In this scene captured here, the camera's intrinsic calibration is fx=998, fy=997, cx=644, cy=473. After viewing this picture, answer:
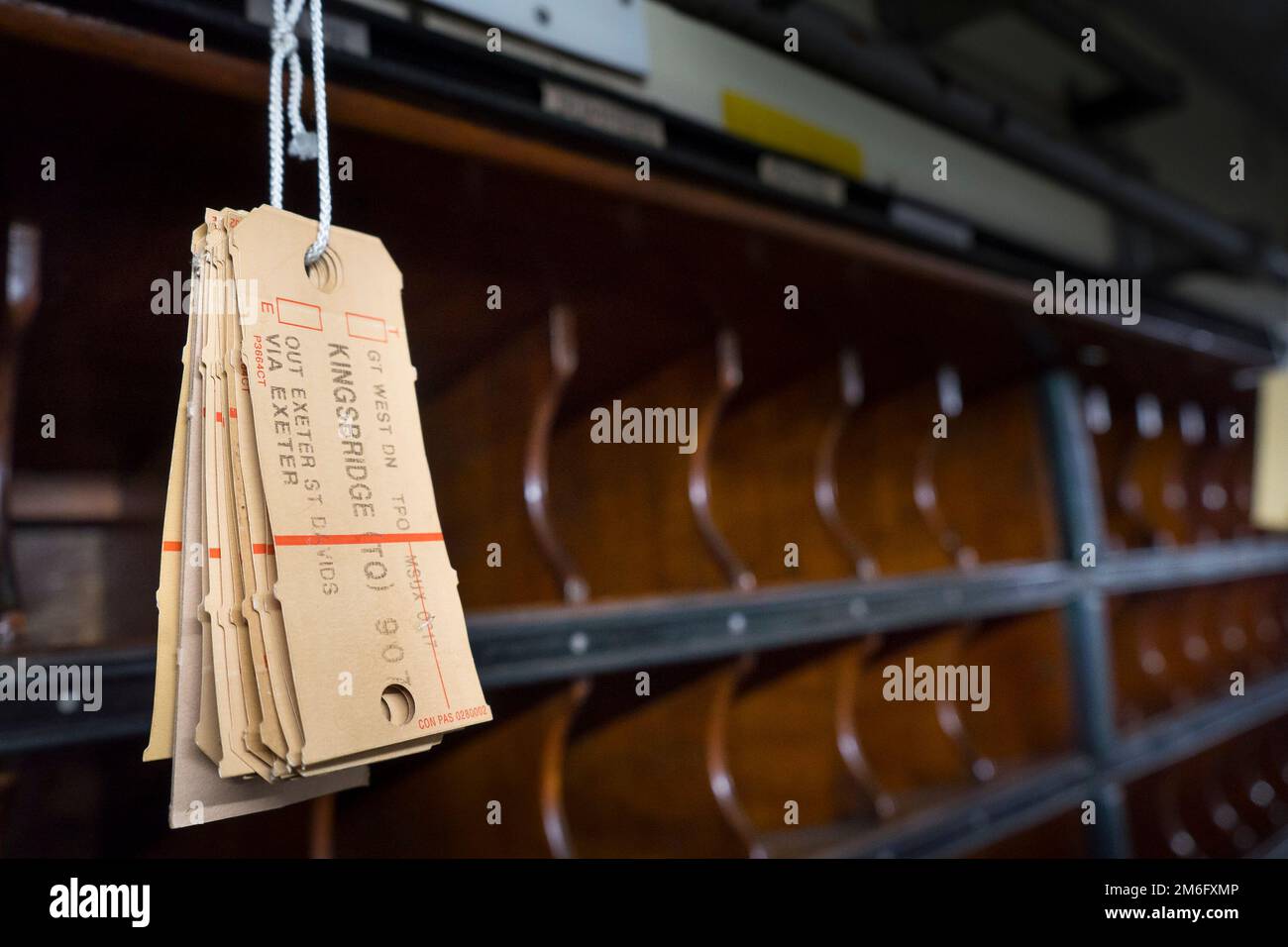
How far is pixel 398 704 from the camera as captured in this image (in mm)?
459

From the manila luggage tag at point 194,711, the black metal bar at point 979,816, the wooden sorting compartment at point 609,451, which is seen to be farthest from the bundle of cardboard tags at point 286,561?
the black metal bar at point 979,816

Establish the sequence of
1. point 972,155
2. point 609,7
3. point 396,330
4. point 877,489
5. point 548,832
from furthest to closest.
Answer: point 972,155 < point 877,489 < point 609,7 < point 548,832 < point 396,330

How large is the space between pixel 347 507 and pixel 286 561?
0.04 m

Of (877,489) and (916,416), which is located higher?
(916,416)

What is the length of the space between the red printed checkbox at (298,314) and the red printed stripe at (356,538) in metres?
0.10

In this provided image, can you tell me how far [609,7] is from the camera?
126 cm

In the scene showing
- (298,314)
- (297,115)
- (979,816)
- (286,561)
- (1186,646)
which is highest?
(297,115)

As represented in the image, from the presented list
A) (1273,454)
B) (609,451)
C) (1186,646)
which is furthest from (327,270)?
(1186,646)

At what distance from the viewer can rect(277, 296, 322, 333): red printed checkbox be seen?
47 cm

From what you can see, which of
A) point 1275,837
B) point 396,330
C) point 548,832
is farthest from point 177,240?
point 1275,837

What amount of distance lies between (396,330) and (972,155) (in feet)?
5.96

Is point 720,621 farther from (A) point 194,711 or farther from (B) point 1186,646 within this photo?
(B) point 1186,646
